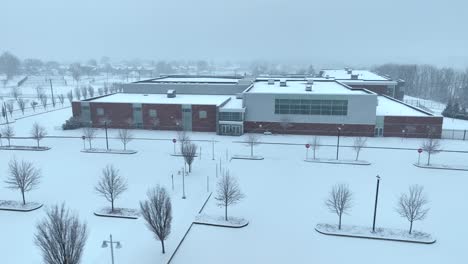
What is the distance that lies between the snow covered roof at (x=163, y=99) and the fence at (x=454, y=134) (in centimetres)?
2910

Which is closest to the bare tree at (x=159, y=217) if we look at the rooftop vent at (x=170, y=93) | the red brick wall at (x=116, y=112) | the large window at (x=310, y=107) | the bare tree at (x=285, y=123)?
the bare tree at (x=285, y=123)

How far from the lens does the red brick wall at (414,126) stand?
42094 millimetres

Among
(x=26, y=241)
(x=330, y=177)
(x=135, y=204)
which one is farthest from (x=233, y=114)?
(x=26, y=241)

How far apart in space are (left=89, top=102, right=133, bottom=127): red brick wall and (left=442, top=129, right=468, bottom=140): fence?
4177 centimetres

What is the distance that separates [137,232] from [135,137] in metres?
24.6

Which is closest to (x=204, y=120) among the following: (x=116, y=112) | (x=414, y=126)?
(x=116, y=112)

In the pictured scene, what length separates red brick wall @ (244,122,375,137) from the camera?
1711 inches

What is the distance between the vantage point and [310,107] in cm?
4441

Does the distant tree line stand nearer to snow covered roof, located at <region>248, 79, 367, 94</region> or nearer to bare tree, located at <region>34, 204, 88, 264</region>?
snow covered roof, located at <region>248, 79, 367, 94</region>

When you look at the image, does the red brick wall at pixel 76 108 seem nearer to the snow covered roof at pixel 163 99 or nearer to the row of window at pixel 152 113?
the snow covered roof at pixel 163 99

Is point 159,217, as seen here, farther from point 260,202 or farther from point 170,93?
point 170,93

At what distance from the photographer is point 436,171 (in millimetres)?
30781

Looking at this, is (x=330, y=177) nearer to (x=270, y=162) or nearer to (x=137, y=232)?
(x=270, y=162)

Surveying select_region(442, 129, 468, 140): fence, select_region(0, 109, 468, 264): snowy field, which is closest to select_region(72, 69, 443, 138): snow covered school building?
select_region(442, 129, 468, 140): fence
